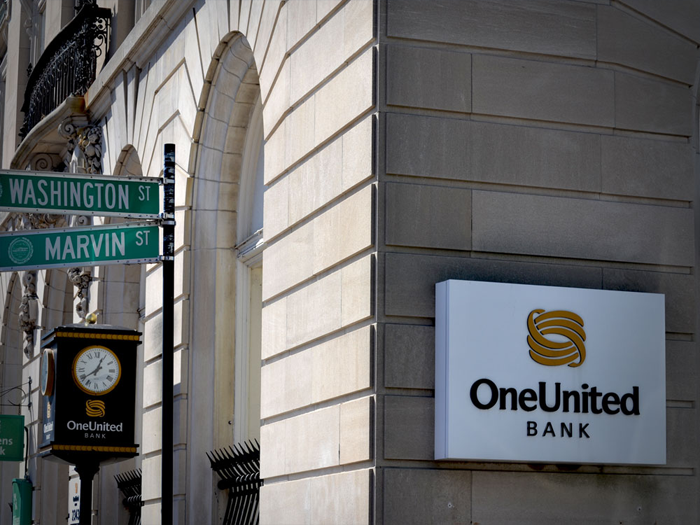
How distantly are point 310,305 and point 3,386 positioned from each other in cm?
1970

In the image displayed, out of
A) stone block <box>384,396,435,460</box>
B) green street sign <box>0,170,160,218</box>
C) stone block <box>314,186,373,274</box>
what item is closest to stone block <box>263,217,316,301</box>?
stone block <box>314,186,373,274</box>

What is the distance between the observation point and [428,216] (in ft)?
28.7

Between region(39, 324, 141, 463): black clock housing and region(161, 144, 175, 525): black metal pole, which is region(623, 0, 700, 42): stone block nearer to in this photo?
region(161, 144, 175, 525): black metal pole

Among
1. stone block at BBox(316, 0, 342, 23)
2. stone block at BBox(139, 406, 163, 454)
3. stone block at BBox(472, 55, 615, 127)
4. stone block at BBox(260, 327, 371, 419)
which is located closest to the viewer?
stone block at BBox(260, 327, 371, 419)

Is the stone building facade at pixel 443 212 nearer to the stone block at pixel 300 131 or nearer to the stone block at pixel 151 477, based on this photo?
the stone block at pixel 300 131

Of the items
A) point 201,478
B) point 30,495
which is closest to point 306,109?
point 201,478

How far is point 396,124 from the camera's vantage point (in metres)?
8.77

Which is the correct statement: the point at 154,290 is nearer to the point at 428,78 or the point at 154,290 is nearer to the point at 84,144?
the point at 84,144

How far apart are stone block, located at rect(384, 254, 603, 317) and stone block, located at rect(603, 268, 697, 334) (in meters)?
0.16

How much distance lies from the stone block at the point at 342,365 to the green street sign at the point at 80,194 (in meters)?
2.07

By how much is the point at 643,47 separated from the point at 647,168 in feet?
3.29

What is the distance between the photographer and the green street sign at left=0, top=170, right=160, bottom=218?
10.2 m

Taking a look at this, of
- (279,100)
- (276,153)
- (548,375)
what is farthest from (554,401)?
(279,100)

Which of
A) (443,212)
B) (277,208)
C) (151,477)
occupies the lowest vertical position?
(151,477)
